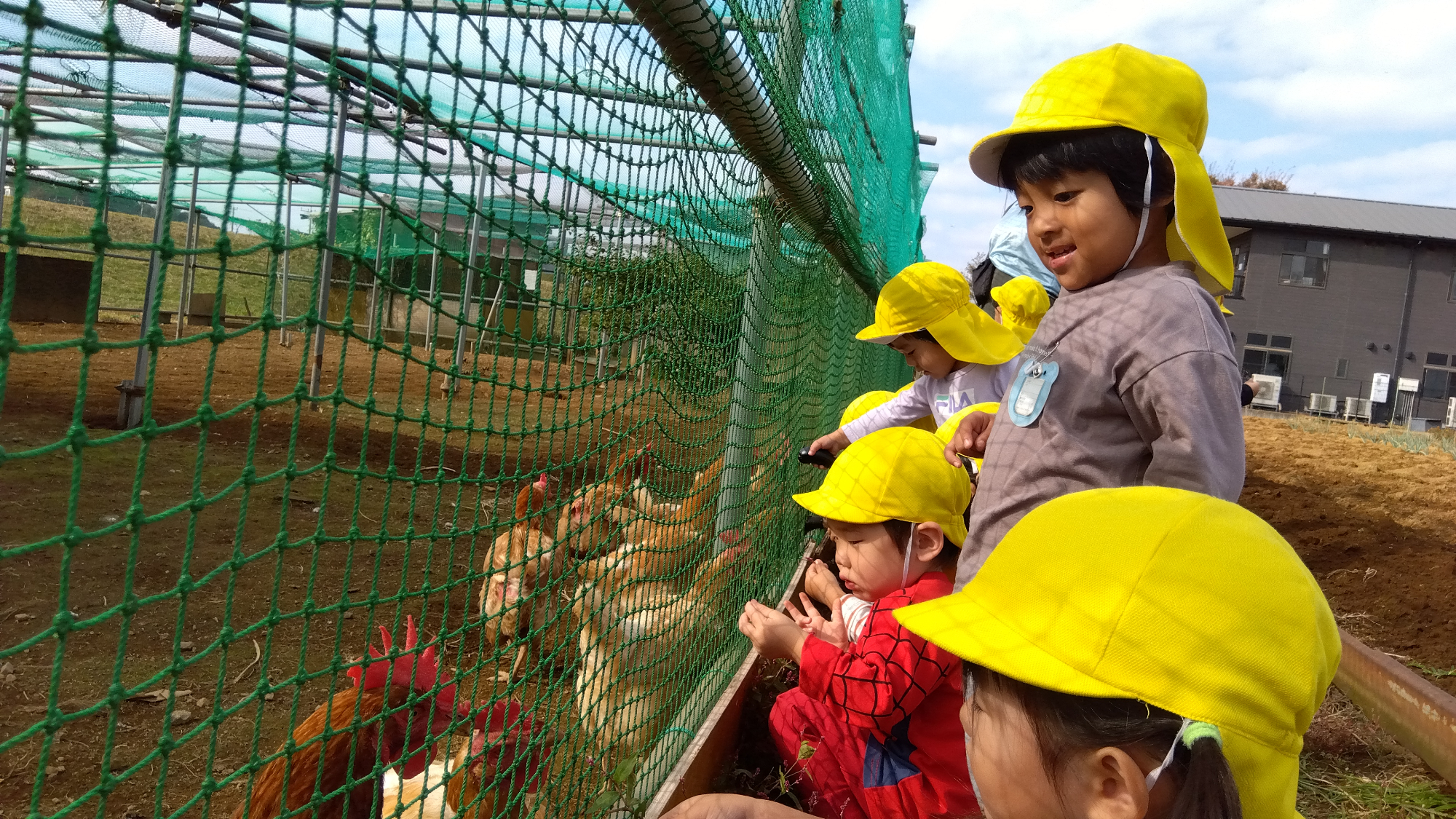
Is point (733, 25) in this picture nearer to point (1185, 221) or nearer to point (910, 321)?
point (1185, 221)

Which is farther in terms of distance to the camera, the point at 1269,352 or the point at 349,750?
the point at 1269,352

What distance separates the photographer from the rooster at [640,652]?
2217mm

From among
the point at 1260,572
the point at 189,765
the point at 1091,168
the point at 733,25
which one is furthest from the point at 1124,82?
the point at 189,765

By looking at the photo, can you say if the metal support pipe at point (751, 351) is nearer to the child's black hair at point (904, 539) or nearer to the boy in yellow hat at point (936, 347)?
the boy in yellow hat at point (936, 347)

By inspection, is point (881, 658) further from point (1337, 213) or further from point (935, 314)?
point (1337, 213)

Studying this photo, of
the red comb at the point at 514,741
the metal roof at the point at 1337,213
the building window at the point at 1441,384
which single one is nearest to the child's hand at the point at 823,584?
the red comb at the point at 514,741

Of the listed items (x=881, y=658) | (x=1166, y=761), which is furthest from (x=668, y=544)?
(x=1166, y=761)

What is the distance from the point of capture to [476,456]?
269 inches

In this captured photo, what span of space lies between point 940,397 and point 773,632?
61.8 inches

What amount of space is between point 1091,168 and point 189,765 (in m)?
2.82

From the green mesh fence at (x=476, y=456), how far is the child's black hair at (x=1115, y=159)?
62 cm

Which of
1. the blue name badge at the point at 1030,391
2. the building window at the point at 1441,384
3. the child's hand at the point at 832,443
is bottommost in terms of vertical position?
the child's hand at the point at 832,443

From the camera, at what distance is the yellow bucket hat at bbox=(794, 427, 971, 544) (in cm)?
220

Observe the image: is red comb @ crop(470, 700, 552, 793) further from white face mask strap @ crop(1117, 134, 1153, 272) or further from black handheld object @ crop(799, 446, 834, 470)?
white face mask strap @ crop(1117, 134, 1153, 272)
